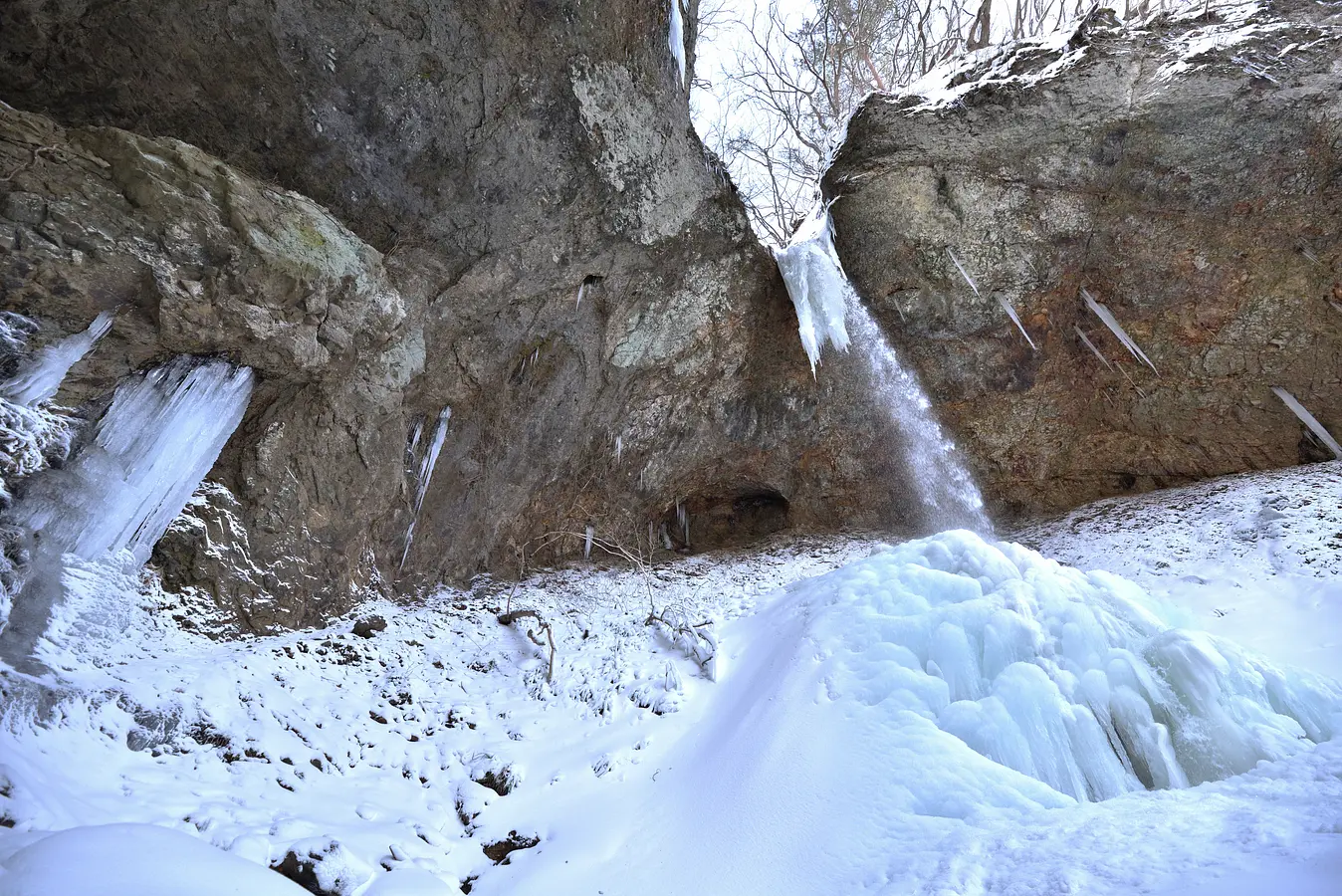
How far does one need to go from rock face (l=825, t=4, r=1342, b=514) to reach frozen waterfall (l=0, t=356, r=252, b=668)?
7958mm

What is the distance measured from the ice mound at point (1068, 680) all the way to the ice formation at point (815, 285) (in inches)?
189

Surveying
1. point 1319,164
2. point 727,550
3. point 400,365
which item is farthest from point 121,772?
point 1319,164

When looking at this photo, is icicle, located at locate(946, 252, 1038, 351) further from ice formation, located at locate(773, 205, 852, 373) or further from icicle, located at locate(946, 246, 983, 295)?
ice formation, located at locate(773, 205, 852, 373)

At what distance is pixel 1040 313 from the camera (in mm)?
9789

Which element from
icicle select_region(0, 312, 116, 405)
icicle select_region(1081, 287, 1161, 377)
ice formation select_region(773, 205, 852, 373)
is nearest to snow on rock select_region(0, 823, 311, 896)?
icicle select_region(0, 312, 116, 405)

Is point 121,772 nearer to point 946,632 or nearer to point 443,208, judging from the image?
point 946,632

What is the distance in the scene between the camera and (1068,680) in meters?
3.90

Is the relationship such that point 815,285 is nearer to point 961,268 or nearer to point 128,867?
point 961,268

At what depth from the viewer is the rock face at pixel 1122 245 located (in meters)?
8.09

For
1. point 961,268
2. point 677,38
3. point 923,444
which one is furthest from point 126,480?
point 923,444

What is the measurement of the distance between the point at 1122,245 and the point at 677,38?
668cm

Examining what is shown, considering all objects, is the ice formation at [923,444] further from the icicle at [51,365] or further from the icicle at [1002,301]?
the icicle at [51,365]

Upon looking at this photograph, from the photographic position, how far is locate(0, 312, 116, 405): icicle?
13.7 feet

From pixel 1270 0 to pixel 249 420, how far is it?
12.4 metres
